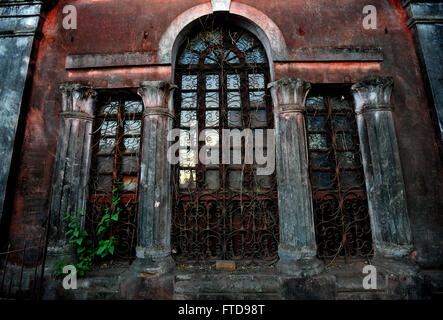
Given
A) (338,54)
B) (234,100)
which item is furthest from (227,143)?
(338,54)

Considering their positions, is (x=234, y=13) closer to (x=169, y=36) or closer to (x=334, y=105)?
(x=169, y=36)

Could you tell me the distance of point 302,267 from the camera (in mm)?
3307

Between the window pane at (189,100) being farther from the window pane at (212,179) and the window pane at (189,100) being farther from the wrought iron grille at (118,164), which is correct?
the window pane at (212,179)

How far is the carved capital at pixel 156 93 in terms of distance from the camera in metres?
3.79

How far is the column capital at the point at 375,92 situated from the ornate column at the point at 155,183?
3.32 m

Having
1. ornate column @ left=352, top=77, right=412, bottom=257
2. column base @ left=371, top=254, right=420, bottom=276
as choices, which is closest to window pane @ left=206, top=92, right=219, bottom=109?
ornate column @ left=352, top=77, right=412, bottom=257

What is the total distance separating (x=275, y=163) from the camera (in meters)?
3.93

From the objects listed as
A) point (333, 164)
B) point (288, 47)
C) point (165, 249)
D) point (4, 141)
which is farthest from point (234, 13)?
point (4, 141)

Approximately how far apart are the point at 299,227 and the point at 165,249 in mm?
2132

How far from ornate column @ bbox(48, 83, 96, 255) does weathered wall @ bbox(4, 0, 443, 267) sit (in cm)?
25

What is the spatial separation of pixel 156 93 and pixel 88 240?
2.70 metres

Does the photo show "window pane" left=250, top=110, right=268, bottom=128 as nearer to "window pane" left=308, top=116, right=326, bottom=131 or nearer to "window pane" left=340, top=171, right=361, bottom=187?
"window pane" left=308, top=116, right=326, bottom=131

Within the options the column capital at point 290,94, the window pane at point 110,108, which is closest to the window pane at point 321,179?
the column capital at point 290,94

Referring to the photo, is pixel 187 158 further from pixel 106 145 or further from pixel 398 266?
A: pixel 398 266
